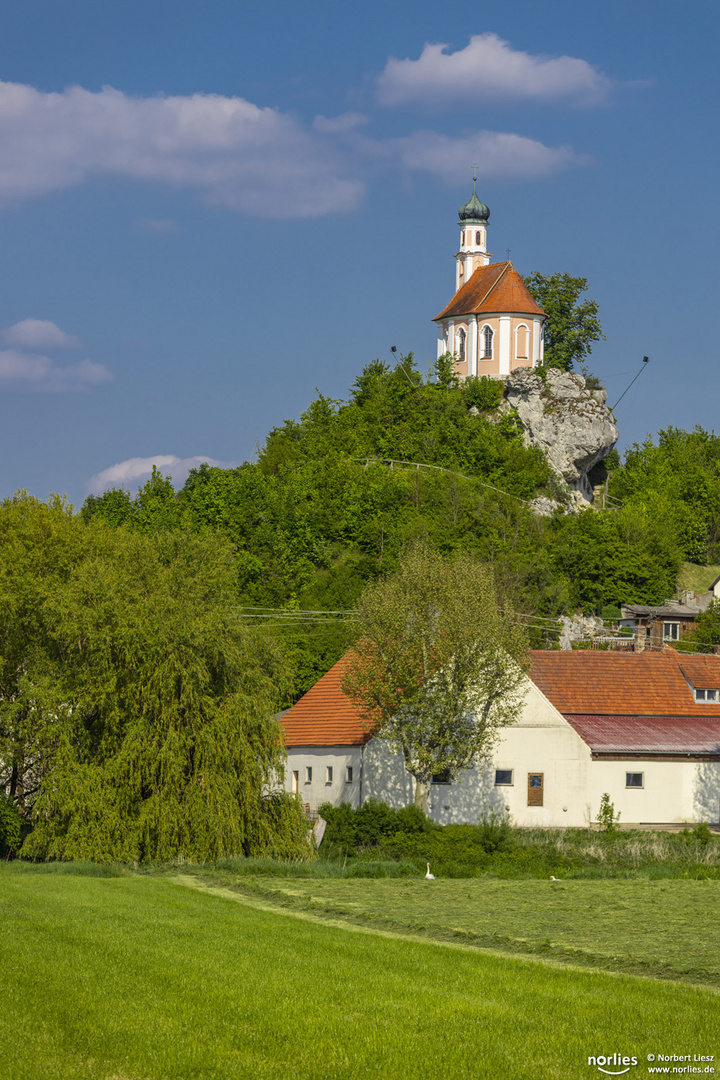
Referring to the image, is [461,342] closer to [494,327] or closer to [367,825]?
[494,327]

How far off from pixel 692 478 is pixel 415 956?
314 feet

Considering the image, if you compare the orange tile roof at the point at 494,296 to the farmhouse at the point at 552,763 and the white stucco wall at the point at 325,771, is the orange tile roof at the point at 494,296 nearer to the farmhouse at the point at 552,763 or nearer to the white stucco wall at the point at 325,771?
the farmhouse at the point at 552,763

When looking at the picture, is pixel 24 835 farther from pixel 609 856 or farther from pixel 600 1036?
pixel 600 1036

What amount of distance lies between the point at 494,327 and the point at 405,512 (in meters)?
22.2

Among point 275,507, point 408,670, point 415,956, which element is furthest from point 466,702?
point 275,507

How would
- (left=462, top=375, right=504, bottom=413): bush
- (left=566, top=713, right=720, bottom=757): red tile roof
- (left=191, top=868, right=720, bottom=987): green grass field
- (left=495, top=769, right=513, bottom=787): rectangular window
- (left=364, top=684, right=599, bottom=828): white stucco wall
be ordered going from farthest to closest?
(left=462, top=375, right=504, bottom=413): bush
(left=566, top=713, right=720, bottom=757): red tile roof
(left=495, top=769, right=513, bottom=787): rectangular window
(left=364, top=684, right=599, bottom=828): white stucco wall
(left=191, top=868, right=720, bottom=987): green grass field

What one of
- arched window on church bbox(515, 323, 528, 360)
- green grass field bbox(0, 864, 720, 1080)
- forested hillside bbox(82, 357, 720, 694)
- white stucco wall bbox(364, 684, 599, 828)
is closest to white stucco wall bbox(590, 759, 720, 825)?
white stucco wall bbox(364, 684, 599, 828)

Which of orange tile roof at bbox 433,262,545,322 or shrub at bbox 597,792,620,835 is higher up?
orange tile roof at bbox 433,262,545,322

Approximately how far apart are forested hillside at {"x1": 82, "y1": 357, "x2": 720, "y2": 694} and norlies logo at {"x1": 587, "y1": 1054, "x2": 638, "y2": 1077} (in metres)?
56.8

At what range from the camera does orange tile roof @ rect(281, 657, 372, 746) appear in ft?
145

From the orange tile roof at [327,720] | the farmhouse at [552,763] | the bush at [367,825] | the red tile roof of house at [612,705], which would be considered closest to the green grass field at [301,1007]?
the bush at [367,825]

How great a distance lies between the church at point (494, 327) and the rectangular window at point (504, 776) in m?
57.3

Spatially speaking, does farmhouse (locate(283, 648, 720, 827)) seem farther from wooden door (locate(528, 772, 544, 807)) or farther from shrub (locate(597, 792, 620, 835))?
shrub (locate(597, 792, 620, 835))

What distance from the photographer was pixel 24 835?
109 ft
